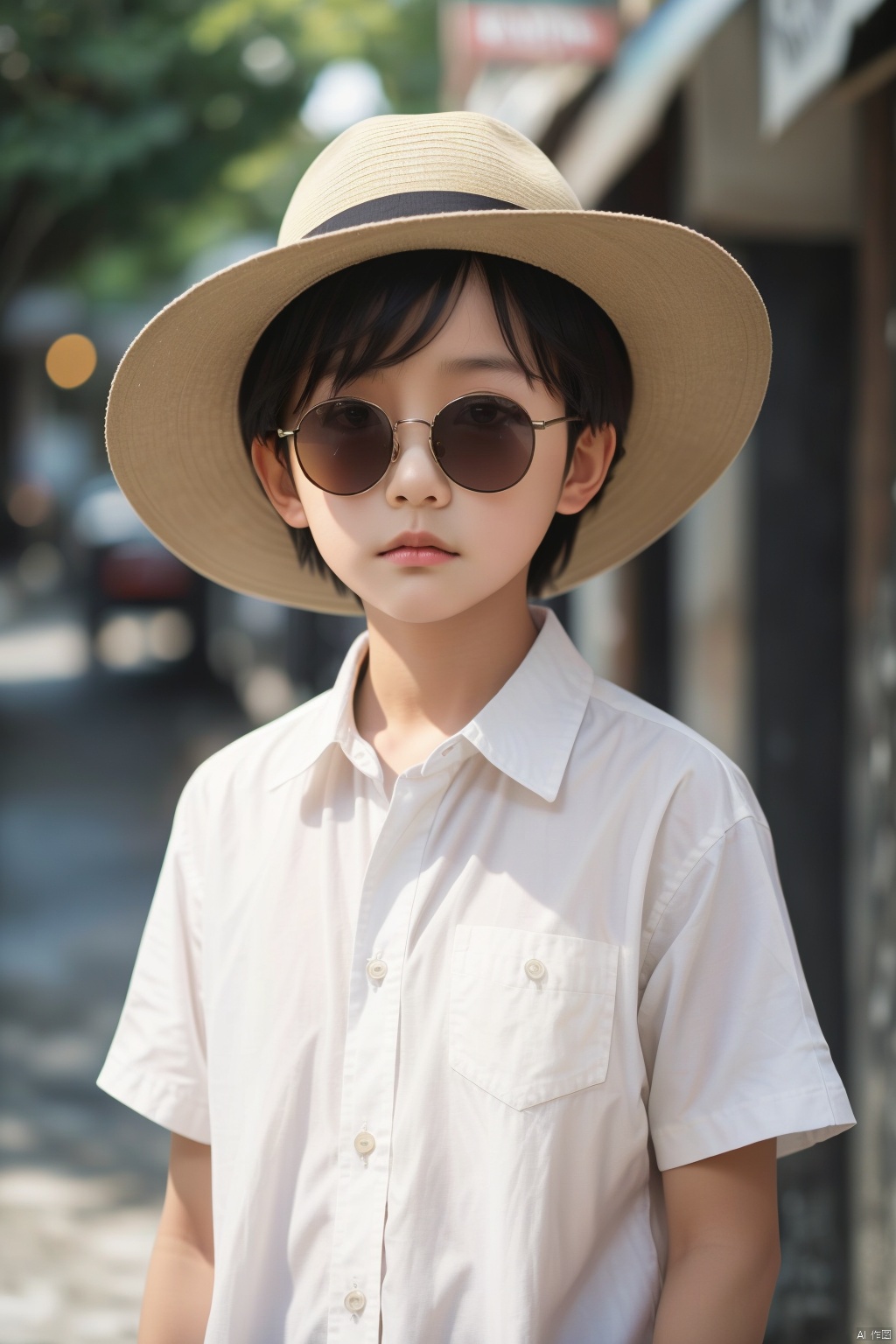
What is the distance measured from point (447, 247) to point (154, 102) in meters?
7.56

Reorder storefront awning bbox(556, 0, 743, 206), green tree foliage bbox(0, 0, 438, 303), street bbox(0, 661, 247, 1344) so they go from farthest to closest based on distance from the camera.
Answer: green tree foliage bbox(0, 0, 438, 303)
street bbox(0, 661, 247, 1344)
storefront awning bbox(556, 0, 743, 206)

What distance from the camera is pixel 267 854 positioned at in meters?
1.59

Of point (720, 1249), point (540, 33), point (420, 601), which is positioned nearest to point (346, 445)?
point (420, 601)

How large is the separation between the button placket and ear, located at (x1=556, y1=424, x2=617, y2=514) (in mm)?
439

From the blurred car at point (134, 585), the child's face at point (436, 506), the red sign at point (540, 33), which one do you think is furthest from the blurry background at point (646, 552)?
the blurred car at point (134, 585)

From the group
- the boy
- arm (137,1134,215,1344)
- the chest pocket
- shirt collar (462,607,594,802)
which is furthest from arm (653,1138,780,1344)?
arm (137,1134,215,1344)

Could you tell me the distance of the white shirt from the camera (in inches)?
55.0

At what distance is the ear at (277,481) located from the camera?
1726 mm

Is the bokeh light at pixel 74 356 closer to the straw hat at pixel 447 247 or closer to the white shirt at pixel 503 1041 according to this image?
the straw hat at pixel 447 247

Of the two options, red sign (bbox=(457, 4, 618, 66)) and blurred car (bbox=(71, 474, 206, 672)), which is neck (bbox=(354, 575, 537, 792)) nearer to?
red sign (bbox=(457, 4, 618, 66))

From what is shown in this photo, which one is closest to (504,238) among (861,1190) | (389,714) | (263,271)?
(263,271)

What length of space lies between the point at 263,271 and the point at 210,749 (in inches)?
348

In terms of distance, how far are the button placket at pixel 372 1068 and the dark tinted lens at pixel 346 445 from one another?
0.35m

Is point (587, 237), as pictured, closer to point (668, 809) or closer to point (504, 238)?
point (504, 238)
